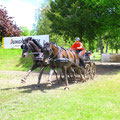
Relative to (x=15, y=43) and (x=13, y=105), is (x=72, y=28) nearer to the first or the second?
(x=15, y=43)

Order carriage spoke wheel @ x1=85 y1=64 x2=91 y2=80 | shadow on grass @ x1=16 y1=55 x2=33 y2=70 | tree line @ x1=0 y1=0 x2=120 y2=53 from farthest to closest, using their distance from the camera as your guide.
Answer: shadow on grass @ x1=16 y1=55 x2=33 y2=70 < tree line @ x1=0 y1=0 x2=120 y2=53 < carriage spoke wheel @ x1=85 y1=64 x2=91 y2=80

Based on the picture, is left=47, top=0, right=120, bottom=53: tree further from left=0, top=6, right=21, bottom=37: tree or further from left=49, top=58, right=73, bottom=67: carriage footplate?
left=0, top=6, right=21, bottom=37: tree

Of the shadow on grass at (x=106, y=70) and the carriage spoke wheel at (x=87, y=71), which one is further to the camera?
the shadow on grass at (x=106, y=70)

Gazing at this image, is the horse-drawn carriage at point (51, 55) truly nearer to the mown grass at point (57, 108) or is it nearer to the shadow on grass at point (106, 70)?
the mown grass at point (57, 108)

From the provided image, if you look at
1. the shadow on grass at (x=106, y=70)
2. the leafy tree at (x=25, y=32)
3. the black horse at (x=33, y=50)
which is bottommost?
the shadow on grass at (x=106, y=70)

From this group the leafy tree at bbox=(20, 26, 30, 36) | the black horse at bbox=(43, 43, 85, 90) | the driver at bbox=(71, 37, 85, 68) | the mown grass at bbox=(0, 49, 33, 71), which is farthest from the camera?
the leafy tree at bbox=(20, 26, 30, 36)

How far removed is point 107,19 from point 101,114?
12.3 meters

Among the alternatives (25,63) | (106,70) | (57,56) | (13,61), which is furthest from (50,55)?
(13,61)

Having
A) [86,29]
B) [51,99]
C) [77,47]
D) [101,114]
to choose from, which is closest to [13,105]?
[51,99]

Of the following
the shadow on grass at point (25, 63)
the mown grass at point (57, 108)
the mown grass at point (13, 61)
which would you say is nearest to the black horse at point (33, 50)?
the mown grass at point (57, 108)

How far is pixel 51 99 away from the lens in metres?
6.30

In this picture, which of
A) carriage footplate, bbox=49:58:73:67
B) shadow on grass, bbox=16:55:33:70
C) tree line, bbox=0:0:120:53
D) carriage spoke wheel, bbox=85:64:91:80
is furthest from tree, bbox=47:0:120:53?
carriage footplate, bbox=49:58:73:67

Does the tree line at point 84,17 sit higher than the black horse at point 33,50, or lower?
higher

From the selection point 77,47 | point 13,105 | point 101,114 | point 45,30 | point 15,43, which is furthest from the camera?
point 45,30
